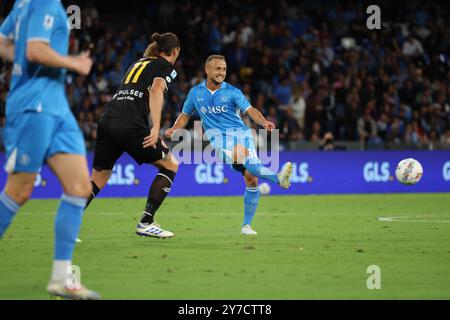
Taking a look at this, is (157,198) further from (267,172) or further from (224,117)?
(224,117)

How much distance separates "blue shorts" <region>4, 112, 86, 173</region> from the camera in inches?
278

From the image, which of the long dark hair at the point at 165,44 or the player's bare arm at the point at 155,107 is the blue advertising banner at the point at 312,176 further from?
the player's bare arm at the point at 155,107

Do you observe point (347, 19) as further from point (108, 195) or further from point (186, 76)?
point (108, 195)

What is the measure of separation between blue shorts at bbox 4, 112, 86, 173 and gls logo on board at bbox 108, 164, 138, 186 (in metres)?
13.2

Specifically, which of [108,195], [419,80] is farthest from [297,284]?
[419,80]

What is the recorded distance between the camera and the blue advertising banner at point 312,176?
20.5 m

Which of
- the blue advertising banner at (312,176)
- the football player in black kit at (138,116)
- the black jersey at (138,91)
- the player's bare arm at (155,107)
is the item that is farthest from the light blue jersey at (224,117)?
the blue advertising banner at (312,176)

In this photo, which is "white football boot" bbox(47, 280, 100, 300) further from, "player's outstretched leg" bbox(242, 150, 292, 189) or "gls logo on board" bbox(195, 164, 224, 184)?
"gls logo on board" bbox(195, 164, 224, 184)

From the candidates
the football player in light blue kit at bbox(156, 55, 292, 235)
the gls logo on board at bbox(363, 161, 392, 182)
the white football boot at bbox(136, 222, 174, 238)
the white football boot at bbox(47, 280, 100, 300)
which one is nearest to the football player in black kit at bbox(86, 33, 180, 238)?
the white football boot at bbox(136, 222, 174, 238)

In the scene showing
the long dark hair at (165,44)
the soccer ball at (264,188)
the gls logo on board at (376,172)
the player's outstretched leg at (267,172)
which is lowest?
the soccer ball at (264,188)

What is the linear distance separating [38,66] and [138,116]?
163 inches

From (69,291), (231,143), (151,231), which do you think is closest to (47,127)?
(69,291)

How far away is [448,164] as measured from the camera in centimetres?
2269

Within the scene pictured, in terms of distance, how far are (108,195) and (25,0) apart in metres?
13.2
